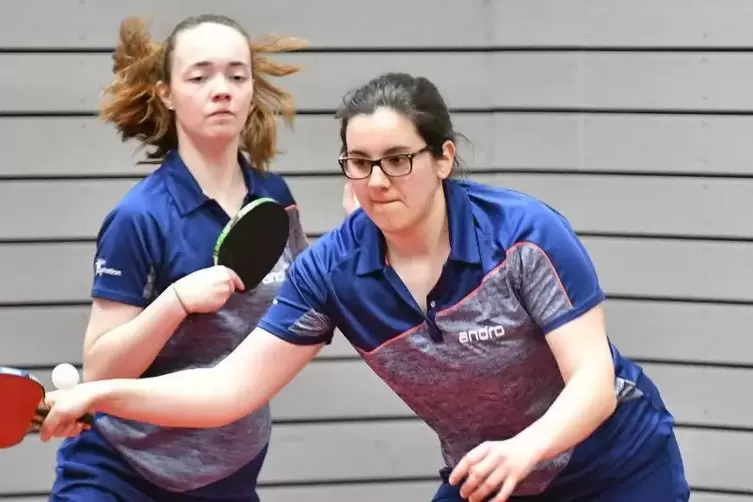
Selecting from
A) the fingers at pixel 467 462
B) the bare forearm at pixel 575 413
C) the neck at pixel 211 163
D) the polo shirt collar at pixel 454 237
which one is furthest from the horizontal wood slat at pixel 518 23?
the fingers at pixel 467 462

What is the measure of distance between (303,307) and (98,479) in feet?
2.49

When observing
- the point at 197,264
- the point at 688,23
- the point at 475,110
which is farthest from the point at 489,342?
the point at 688,23

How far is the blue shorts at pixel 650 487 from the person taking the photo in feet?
7.25

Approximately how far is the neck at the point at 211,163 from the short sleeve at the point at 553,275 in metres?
0.97

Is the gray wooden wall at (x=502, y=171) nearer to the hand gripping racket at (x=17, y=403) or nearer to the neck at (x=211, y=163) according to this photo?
the neck at (x=211, y=163)

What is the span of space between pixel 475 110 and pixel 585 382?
2.17 m

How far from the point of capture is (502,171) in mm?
4012

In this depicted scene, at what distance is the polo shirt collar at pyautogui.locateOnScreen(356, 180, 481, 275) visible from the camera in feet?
6.93

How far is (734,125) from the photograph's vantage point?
12.9 feet

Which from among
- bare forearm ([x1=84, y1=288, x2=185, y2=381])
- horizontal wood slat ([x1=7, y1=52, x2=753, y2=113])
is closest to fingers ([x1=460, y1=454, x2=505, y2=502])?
bare forearm ([x1=84, y1=288, x2=185, y2=381])

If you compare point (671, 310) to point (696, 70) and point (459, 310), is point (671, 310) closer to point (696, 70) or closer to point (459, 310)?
point (696, 70)

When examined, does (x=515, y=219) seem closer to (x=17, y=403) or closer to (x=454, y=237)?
(x=454, y=237)

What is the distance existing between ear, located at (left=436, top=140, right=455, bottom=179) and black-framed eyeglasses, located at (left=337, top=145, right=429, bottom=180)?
0.08 metres

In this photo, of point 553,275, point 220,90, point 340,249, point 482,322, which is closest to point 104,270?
point 220,90
